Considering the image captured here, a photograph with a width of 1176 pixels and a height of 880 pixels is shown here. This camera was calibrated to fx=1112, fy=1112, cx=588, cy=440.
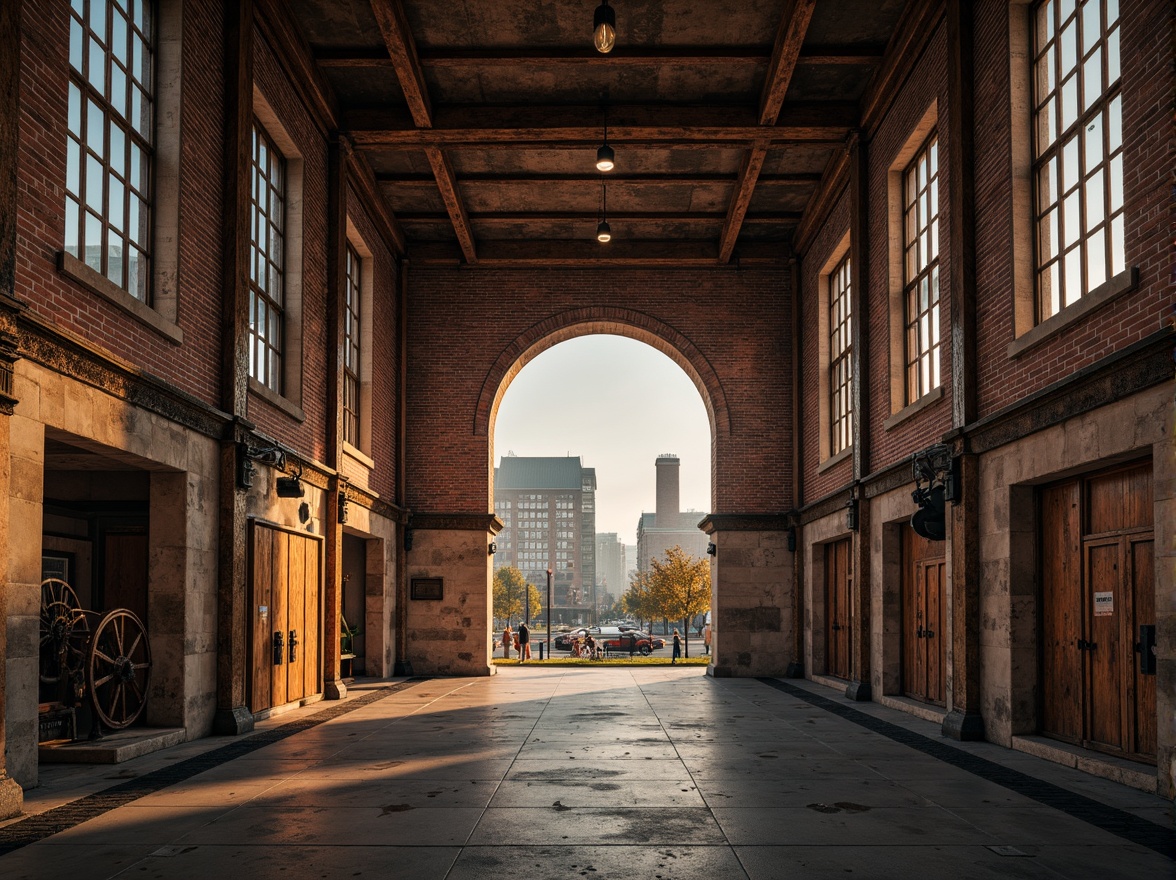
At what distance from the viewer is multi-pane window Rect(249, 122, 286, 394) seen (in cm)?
1367

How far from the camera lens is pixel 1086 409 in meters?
9.05

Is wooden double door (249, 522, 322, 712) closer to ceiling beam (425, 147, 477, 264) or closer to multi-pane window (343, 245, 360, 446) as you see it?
multi-pane window (343, 245, 360, 446)

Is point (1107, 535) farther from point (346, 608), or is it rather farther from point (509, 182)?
point (346, 608)

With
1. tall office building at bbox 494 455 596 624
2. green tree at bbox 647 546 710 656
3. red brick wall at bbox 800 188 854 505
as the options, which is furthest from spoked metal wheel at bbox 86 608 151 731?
tall office building at bbox 494 455 596 624

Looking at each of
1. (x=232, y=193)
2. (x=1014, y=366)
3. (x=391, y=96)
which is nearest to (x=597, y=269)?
(x=391, y=96)

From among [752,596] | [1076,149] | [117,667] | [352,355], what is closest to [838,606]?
[752,596]

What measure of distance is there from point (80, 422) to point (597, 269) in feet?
48.6

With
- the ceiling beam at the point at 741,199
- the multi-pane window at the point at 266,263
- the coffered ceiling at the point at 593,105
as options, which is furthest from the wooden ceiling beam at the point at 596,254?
the multi-pane window at the point at 266,263

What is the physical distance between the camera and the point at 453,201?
19.2 m

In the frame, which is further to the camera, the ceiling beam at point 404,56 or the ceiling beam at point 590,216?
the ceiling beam at point 590,216

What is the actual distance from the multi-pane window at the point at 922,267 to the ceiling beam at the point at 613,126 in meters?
1.97

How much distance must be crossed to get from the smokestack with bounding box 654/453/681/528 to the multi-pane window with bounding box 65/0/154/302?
148804 mm

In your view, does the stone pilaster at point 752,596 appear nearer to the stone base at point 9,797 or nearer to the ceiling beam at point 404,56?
the ceiling beam at point 404,56

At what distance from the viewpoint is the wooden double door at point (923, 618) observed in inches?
531
